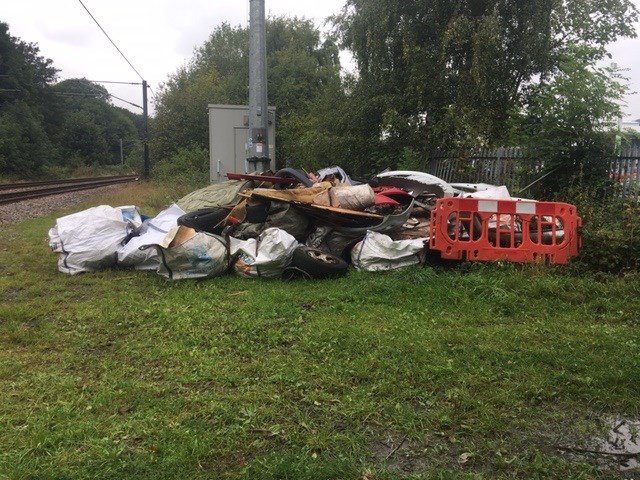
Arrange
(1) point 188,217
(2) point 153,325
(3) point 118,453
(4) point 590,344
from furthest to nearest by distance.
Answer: (1) point 188,217
(2) point 153,325
(4) point 590,344
(3) point 118,453

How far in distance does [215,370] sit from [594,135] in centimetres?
689

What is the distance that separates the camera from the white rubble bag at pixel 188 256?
18.2 ft

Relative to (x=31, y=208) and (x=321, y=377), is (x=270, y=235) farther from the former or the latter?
(x=31, y=208)

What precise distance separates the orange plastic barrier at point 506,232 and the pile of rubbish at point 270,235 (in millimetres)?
341

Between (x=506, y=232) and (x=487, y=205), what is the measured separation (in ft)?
1.41

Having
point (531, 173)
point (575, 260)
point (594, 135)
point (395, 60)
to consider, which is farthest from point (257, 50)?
point (575, 260)

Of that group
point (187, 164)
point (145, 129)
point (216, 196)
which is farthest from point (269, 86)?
point (216, 196)

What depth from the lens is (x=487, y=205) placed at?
580cm

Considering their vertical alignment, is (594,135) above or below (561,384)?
above

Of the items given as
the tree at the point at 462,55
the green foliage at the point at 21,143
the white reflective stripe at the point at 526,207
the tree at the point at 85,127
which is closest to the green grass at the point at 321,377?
the white reflective stripe at the point at 526,207

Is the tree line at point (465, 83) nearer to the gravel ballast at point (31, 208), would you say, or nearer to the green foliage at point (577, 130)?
the green foliage at point (577, 130)

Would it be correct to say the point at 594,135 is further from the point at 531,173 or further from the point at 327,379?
the point at 327,379

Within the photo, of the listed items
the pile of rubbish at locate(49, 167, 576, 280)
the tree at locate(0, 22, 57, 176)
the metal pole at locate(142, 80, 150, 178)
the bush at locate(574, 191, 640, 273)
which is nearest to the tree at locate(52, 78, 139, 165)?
the tree at locate(0, 22, 57, 176)

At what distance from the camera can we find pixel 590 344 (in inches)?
144
